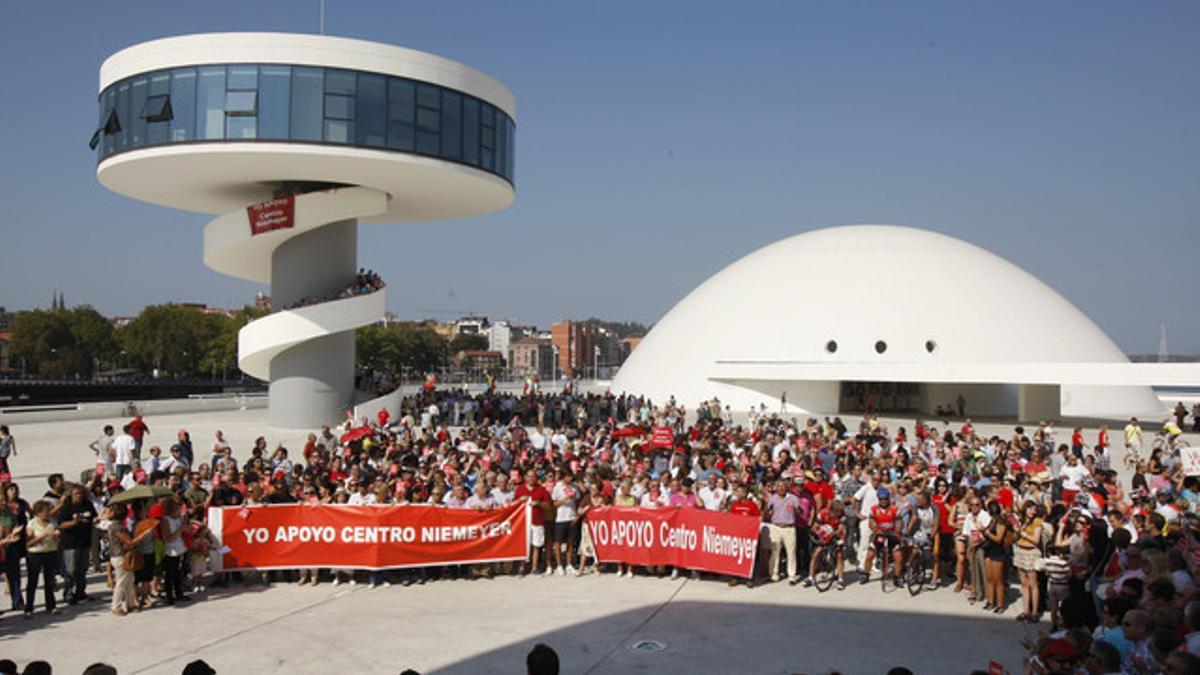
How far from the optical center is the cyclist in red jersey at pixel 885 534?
41.2 ft

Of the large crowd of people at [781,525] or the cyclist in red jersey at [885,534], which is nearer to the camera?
the large crowd of people at [781,525]

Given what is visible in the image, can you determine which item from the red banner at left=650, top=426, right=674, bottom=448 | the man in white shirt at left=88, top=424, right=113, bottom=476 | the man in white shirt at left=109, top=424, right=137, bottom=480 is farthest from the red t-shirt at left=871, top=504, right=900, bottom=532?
the man in white shirt at left=88, top=424, right=113, bottom=476

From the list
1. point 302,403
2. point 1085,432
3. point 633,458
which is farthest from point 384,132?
point 1085,432

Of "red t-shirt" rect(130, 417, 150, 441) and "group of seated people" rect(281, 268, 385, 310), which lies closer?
"red t-shirt" rect(130, 417, 150, 441)

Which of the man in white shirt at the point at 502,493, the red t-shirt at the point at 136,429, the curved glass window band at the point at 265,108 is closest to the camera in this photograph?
the man in white shirt at the point at 502,493

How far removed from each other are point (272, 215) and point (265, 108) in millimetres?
4736

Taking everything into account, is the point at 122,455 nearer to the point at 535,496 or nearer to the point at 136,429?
the point at 136,429

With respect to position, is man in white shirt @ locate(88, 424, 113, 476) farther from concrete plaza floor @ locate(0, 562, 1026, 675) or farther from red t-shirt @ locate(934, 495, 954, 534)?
red t-shirt @ locate(934, 495, 954, 534)

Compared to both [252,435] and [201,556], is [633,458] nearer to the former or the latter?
[201,556]

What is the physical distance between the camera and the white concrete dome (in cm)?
4528

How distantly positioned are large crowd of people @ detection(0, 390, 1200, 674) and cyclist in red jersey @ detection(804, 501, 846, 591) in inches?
1.2

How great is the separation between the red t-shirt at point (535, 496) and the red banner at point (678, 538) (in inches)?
28.5

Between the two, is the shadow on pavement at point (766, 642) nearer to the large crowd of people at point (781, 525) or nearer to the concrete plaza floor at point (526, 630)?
the concrete plaza floor at point (526, 630)

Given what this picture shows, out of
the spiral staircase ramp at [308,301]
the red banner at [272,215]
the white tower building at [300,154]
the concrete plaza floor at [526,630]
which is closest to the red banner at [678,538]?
the concrete plaza floor at [526,630]
